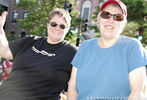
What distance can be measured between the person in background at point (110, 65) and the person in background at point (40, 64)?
35 cm

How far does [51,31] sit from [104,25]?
3.08ft

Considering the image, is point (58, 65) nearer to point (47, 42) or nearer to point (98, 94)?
point (47, 42)

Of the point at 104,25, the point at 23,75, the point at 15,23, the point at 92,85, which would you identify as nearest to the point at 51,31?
the point at 23,75

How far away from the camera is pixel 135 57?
5.61 feet

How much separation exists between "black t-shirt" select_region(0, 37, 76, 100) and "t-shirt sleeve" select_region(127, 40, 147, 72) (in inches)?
36.8

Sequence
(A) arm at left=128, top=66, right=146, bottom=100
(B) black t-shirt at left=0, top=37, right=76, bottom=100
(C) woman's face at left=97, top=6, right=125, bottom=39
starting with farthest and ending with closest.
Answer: (B) black t-shirt at left=0, top=37, right=76, bottom=100
(C) woman's face at left=97, top=6, right=125, bottom=39
(A) arm at left=128, top=66, right=146, bottom=100

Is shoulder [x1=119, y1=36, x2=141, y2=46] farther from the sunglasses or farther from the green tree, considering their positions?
the green tree

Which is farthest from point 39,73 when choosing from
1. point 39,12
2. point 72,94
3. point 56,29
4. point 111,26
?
point 39,12

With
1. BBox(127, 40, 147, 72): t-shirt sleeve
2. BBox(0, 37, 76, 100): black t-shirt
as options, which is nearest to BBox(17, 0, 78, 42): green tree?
BBox(0, 37, 76, 100): black t-shirt

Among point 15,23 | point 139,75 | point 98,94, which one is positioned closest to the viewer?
point 139,75

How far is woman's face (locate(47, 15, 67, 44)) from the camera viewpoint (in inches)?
104

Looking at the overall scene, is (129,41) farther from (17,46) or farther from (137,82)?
(17,46)

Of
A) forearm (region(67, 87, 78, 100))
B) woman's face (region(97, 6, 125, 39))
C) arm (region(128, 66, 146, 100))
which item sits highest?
woman's face (region(97, 6, 125, 39))

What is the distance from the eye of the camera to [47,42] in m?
2.69
